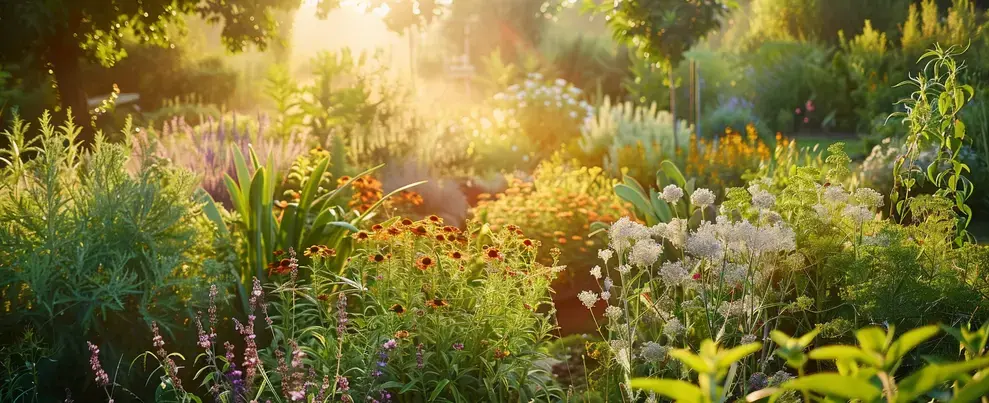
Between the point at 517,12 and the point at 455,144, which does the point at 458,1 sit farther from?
the point at 455,144

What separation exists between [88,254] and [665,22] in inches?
257

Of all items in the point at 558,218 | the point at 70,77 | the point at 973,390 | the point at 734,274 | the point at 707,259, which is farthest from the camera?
the point at 70,77

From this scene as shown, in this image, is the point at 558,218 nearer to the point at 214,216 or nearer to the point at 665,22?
the point at 214,216

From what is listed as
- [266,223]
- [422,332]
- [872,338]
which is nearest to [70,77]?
[266,223]

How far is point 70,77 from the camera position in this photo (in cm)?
1015

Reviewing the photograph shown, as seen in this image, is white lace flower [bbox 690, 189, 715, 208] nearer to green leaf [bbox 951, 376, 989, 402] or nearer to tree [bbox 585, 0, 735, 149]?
green leaf [bbox 951, 376, 989, 402]

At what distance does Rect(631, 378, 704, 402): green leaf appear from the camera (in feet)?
2.31

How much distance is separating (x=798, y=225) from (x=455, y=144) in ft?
21.7

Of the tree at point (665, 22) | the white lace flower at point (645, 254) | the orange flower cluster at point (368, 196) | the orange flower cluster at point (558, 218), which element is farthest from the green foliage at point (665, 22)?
the white lace flower at point (645, 254)

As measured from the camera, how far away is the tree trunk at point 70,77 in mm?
9945

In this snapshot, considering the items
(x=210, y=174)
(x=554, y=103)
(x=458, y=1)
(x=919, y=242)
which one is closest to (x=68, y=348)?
(x=210, y=174)

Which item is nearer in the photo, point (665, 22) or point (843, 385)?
point (843, 385)

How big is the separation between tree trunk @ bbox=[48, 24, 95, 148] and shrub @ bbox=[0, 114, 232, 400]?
22.9ft

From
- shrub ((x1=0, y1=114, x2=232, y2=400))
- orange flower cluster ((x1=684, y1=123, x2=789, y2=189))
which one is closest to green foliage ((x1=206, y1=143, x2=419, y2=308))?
shrub ((x1=0, y1=114, x2=232, y2=400))
